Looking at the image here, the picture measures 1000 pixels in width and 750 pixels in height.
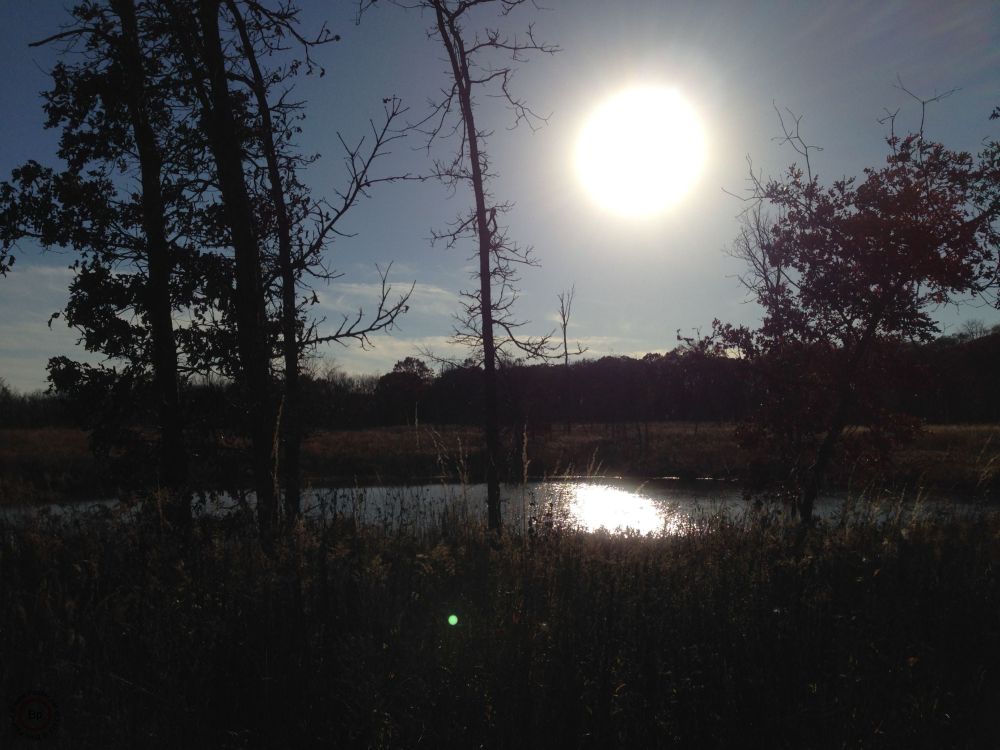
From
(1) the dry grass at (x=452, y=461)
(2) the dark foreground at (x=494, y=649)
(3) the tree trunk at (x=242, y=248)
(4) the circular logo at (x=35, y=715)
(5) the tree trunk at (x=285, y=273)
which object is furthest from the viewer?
(1) the dry grass at (x=452, y=461)

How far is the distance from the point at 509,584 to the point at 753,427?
630cm

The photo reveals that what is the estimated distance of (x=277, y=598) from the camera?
3770 millimetres

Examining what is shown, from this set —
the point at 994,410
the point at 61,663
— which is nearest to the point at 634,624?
the point at 61,663

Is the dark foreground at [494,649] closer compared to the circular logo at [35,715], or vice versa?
the circular logo at [35,715]

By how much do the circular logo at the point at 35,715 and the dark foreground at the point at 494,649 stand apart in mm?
20

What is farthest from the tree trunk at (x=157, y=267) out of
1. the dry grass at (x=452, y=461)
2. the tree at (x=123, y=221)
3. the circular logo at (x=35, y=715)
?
the dry grass at (x=452, y=461)

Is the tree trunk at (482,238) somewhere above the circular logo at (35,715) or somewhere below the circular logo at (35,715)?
above

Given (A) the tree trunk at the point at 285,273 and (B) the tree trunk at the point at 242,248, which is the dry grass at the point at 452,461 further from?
(B) the tree trunk at the point at 242,248

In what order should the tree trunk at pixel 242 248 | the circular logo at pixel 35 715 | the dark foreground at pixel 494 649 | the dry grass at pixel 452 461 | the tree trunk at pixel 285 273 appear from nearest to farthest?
the circular logo at pixel 35 715, the dark foreground at pixel 494 649, the tree trunk at pixel 242 248, the tree trunk at pixel 285 273, the dry grass at pixel 452 461

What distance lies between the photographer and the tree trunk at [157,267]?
323 inches

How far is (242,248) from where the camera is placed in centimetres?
663

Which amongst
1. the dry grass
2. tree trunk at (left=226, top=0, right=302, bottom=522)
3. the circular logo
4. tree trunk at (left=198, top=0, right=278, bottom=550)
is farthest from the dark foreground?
the dry grass

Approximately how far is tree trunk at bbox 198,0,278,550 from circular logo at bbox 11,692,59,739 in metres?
3.53

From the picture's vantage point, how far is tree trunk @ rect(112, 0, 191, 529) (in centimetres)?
821
